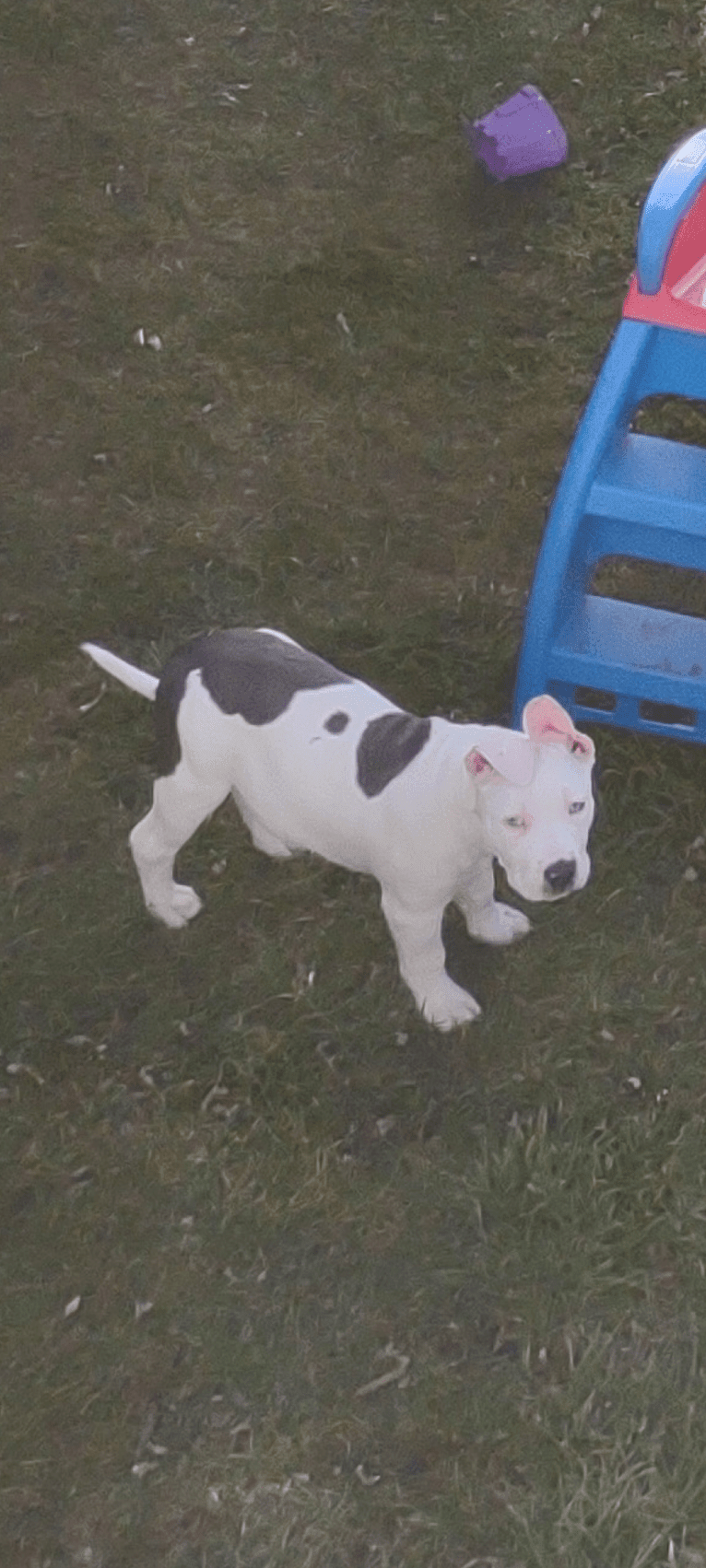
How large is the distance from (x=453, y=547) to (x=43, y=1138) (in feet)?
5.18

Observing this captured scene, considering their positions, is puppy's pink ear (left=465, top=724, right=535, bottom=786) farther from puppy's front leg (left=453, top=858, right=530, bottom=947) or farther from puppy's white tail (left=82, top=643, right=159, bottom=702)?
puppy's white tail (left=82, top=643, right=159, bottom=702)

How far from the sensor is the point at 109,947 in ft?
9.80

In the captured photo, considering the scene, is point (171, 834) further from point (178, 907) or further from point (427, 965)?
point (427, 965)

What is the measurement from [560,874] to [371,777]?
0.37 m

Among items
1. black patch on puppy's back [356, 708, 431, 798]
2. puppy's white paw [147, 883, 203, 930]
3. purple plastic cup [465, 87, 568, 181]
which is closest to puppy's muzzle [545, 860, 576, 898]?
black patch on puppy's back [356, 708, 431, 798]

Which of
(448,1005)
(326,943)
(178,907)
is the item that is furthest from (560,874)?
(178,907)

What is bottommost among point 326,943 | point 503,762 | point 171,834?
point 326,943

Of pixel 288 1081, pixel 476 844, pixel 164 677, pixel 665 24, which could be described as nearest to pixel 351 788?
pixel 476 844

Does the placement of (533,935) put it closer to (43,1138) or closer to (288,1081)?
(288,1081)

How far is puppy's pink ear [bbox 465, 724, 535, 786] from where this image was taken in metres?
2.18

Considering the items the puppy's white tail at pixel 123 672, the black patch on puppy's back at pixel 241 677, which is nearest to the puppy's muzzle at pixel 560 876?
the black patch on puppy's back at pixel 241 677

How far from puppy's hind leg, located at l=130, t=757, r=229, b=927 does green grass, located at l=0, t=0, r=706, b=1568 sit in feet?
0.23

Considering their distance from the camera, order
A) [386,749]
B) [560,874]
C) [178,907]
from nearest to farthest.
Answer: [560,874], [386,749], [178,907]

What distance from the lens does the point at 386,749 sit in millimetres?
2412
